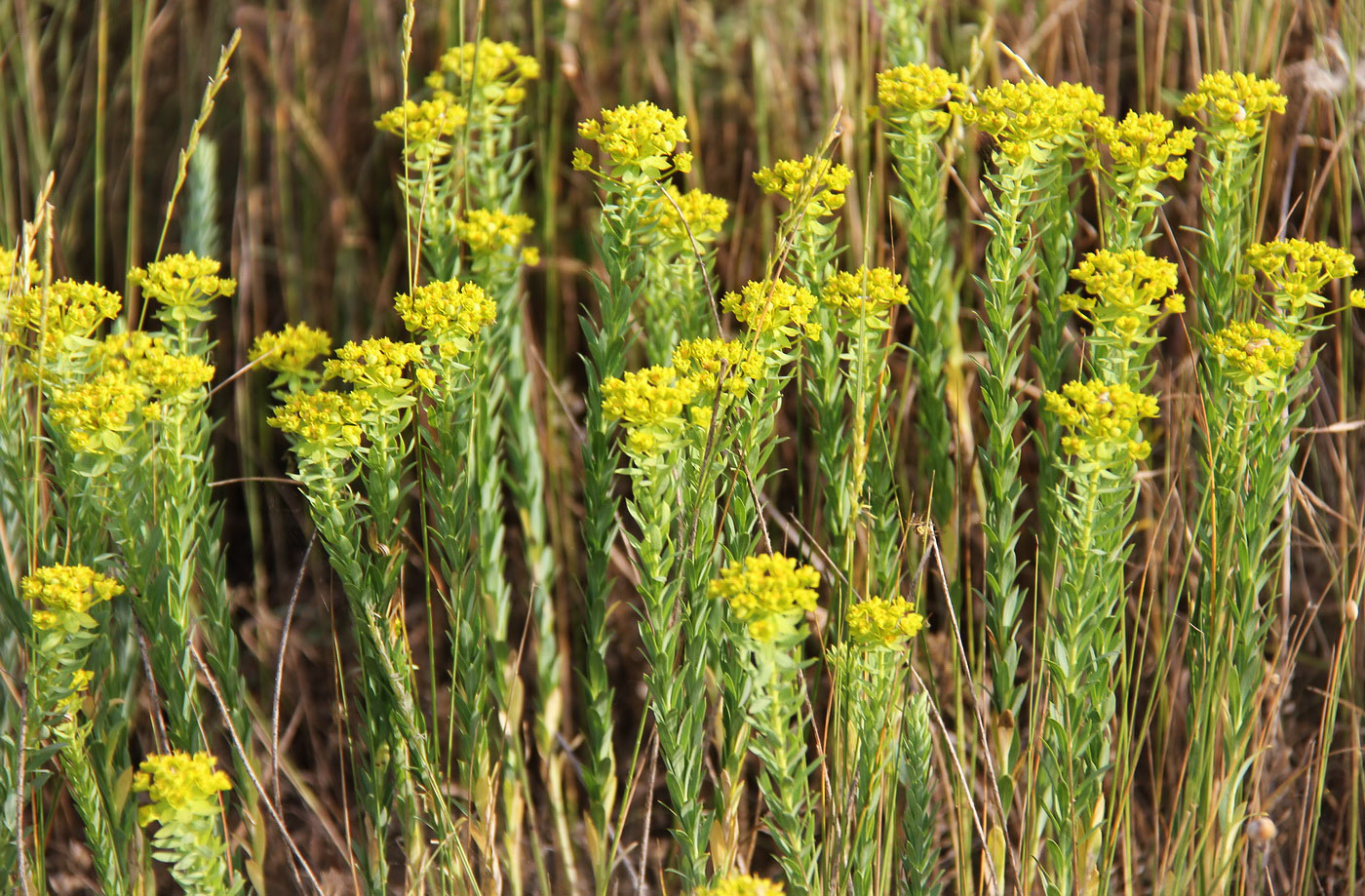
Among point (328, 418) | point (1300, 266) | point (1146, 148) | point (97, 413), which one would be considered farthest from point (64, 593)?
point (1300, 266)

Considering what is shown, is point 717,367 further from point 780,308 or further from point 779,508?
point 779,508

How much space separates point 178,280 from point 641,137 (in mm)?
595

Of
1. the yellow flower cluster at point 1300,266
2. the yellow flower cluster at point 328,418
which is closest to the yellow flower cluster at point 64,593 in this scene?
the yellow flower cluster at point 328,418

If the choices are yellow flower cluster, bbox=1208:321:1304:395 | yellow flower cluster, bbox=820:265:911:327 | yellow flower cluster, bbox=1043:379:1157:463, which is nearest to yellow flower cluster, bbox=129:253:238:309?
yellow flower cluster, bbox=820:265:911:327

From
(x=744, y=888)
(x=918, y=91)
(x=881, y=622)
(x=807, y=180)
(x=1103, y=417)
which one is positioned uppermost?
(x=918, y=91)

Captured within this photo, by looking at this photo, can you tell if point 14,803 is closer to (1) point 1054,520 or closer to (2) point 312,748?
(2) point 312,748

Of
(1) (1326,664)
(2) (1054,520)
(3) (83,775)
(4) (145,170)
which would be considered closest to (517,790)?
(3) (83,775)

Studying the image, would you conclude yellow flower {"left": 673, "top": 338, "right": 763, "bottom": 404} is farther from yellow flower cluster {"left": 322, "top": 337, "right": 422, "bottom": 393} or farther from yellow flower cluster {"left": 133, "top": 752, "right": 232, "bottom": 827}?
yellow flower cluster {"left": 133, "top": 752, "right": 232, "bottom": 827}

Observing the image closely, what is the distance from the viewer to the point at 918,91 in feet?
4.43

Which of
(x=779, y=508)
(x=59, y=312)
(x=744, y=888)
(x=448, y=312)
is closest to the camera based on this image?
(x=744, y=888)

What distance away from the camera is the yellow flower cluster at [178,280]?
1.37 meters

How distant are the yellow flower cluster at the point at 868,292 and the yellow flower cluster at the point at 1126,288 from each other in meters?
0.20

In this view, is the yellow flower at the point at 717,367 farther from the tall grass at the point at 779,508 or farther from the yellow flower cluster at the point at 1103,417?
the yellow flower cluster at the point at 1103,417

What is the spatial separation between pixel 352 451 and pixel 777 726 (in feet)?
1.78
